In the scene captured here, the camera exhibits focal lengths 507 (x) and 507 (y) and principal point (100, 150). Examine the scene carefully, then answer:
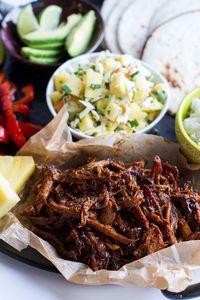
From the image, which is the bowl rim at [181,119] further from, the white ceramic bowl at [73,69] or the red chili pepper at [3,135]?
the red chili pepper at [3,135]

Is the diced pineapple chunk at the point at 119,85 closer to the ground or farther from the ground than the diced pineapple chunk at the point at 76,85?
closer to the ground

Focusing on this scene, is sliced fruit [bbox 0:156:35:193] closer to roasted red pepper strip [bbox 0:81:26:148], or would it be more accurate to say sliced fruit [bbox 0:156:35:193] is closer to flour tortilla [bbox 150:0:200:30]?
roasted red pepper strip [bbox 0:81:26:148]

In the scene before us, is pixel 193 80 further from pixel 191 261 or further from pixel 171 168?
pixel 191 261

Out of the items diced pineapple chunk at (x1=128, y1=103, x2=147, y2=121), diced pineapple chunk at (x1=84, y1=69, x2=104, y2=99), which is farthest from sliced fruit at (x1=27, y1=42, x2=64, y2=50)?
diced pineapple chunk at (x1=128, y1=103, x2=147, y2=121)

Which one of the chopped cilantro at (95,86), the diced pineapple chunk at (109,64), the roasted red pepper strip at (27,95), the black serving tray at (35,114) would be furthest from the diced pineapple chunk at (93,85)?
the roasted red pepper strip at (27,95)

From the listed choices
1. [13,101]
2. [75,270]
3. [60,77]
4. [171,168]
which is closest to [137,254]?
[75,270]

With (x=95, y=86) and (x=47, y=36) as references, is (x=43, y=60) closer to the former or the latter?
(x=47, y=36)

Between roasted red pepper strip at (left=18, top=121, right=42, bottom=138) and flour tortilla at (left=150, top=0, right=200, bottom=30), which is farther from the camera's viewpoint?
flour tortilla at (left=150, top=0, right=200, bottom=30)
